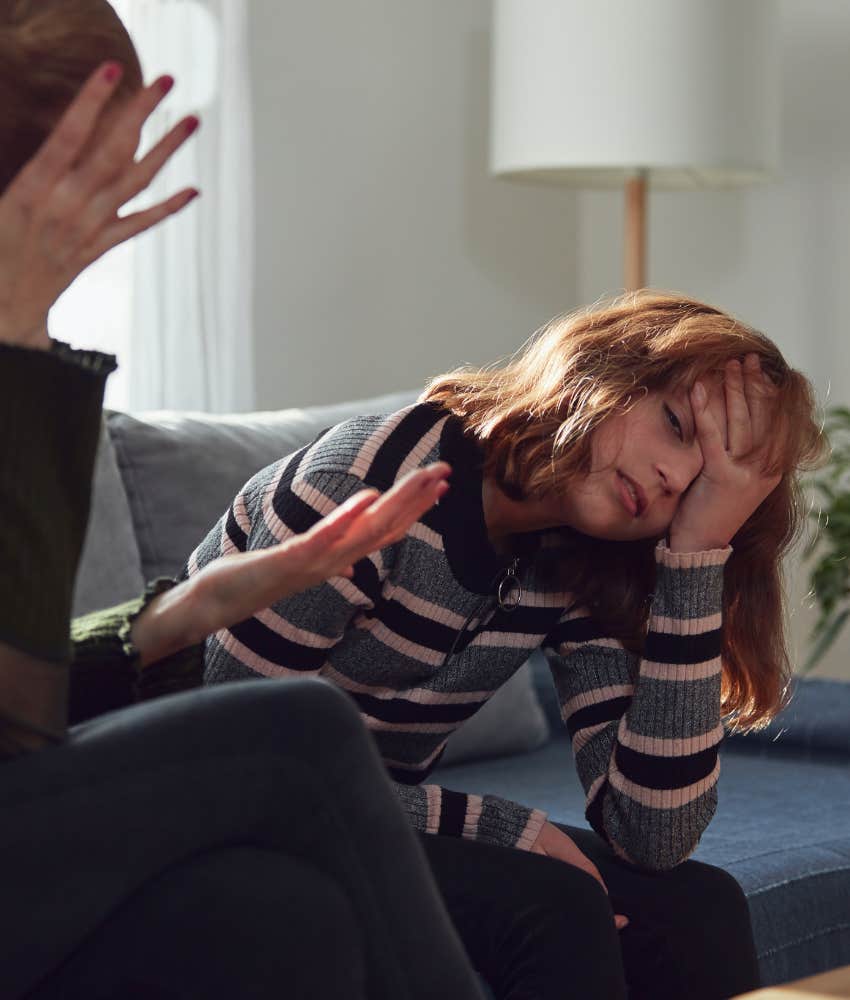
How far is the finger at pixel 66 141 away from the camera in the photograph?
35.2 inches

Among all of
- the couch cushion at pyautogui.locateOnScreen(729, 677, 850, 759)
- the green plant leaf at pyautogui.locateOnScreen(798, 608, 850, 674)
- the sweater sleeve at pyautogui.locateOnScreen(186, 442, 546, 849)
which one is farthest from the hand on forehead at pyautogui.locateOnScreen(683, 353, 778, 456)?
the green plant leaf at pyautogui.locateOnScreen(798, 608, 850, 674)

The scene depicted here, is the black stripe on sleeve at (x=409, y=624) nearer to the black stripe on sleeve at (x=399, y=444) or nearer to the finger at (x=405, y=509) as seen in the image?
the black stripe on sleeve at (x=399, y=444)

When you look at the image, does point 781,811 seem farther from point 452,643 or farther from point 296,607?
point 296,607

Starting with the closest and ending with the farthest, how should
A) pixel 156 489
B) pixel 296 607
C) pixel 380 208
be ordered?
pixel 296 607, pixel 156 489, pixel 380 208

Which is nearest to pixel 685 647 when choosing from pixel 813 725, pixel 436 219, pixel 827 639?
pixel 813 725

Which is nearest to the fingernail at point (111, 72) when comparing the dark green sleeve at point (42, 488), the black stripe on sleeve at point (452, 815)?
the dark green sleeve at point (42, 488)

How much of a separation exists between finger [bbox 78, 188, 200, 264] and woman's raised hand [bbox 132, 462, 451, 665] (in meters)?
0.21

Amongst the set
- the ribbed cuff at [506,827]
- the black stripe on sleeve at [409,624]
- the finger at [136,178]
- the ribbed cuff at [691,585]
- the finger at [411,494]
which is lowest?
the ribbed cuff at [506,827]

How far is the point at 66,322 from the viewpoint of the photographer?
2.53 m

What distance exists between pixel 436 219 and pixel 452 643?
6.56ft

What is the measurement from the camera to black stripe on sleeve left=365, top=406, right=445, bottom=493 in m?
1.35

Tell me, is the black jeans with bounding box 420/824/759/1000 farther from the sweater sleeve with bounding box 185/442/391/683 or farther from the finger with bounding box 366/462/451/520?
the finger with bounding box 366/462/451/520

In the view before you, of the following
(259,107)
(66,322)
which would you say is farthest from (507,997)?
(259,107)

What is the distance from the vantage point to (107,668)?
1099 millimetres
